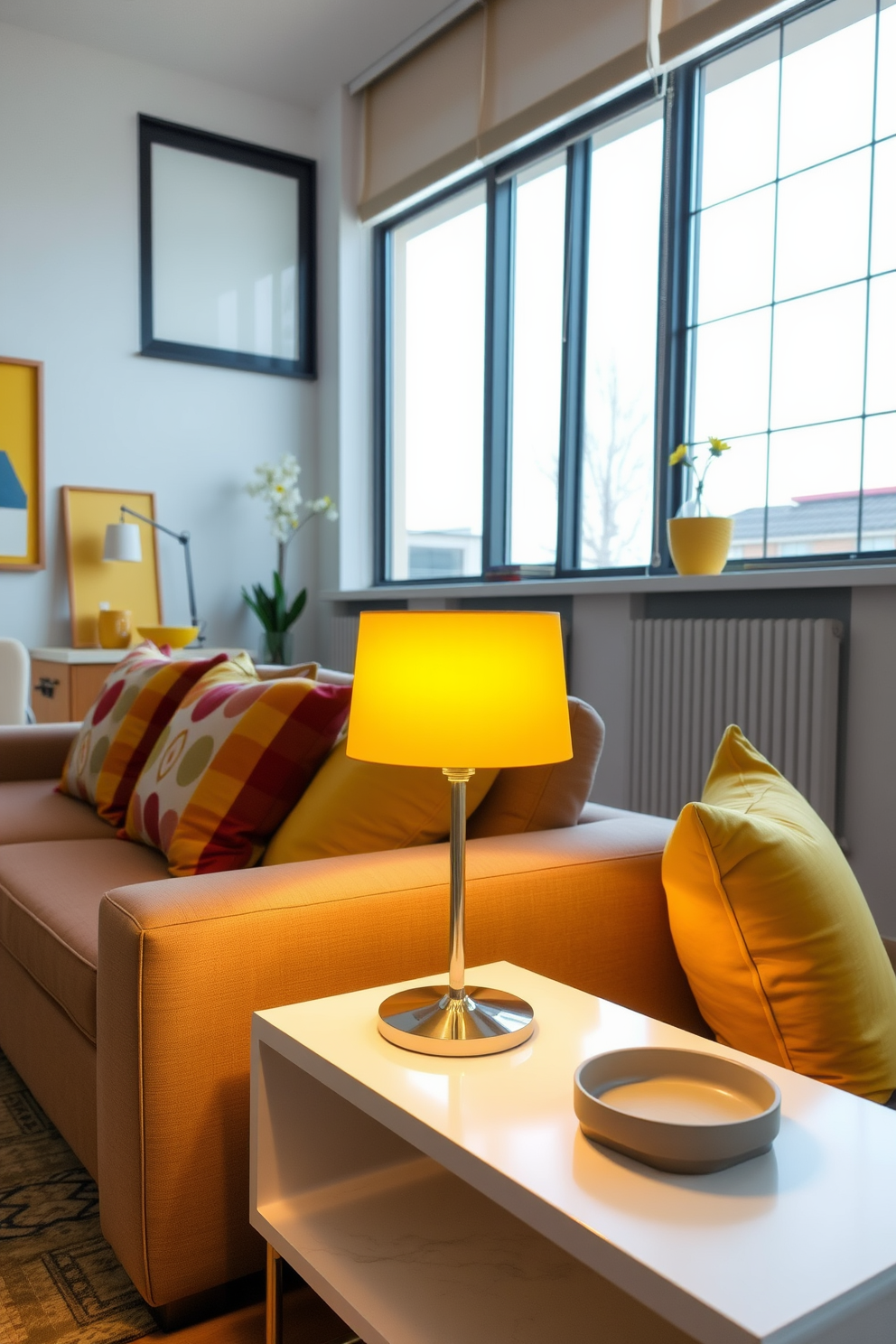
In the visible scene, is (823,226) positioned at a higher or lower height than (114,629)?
higher

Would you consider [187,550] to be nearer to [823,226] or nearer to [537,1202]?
[823,226]

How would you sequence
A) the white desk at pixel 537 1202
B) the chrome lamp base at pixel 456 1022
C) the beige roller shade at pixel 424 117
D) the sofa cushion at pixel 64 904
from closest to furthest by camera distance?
the white desk at pixel 537 1202
the chrome lamp base at pixel 456 1022
the sofa cushion at pixel 64 904
the beige roller shade at pixel 424 117

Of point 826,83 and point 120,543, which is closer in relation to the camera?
point 826,83

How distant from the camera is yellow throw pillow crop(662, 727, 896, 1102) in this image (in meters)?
1.21

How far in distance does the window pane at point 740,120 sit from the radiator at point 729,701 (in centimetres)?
137

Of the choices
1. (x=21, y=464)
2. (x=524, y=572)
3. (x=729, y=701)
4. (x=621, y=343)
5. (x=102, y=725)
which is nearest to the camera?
(x=102, y=725)

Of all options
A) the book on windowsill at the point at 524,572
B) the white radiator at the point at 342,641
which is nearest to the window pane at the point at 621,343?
the book on windowsill at the point at 524,572

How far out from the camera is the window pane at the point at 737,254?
125 inches

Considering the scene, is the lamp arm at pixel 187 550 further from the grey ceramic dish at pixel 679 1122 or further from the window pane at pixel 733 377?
the grey ceramic dish at pixel 679 1122

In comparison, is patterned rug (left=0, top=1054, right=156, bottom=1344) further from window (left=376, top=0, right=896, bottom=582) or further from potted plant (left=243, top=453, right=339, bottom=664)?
potted plant (left=243, top=453, right=339, bottom=664)

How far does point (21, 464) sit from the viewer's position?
422 centimetres

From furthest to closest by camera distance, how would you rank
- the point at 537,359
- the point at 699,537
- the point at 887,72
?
the point at 537,359, the point at 699,537, the point at 887,72

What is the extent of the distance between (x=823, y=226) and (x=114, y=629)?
290 centimetres

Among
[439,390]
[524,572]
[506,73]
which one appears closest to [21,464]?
[439,390]
